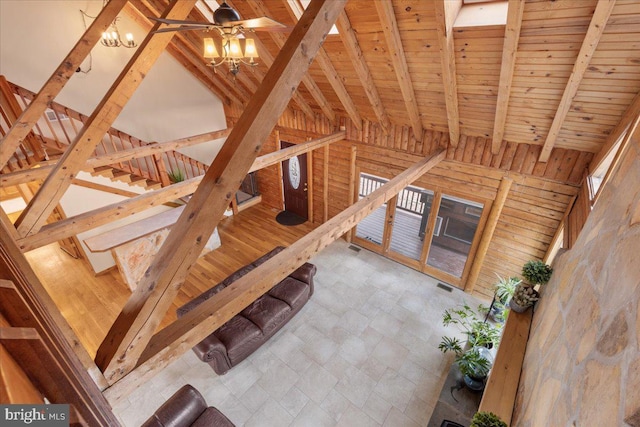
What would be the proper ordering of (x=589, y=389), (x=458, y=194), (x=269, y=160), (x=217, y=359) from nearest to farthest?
1. (x=589, y=389)
2. (x=217, y=359)
3. (x=269, y=160)
4. (x=458, y=194)

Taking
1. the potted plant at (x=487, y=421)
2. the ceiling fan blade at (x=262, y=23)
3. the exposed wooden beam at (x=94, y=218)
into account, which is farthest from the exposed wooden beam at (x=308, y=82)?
the potted plant at (x=487, y=421)

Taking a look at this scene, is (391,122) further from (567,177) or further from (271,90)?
(271,90)

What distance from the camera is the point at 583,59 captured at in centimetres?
249

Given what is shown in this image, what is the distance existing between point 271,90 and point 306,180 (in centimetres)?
586

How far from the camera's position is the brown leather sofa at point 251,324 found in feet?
11.7

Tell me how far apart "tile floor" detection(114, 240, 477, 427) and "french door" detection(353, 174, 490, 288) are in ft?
2.25

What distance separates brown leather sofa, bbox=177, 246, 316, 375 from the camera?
3.56 meters

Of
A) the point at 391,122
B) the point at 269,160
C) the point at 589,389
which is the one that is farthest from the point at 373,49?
the point at 589,389

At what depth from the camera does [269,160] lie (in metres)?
4.20

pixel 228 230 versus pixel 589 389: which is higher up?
pixel 589 389

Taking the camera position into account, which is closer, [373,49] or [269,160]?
[373,49]

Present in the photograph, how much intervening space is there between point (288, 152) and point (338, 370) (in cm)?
338

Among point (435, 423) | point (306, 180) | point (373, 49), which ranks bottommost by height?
point (435, 423)

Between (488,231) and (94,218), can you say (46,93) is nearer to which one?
Answer: (94,218)
